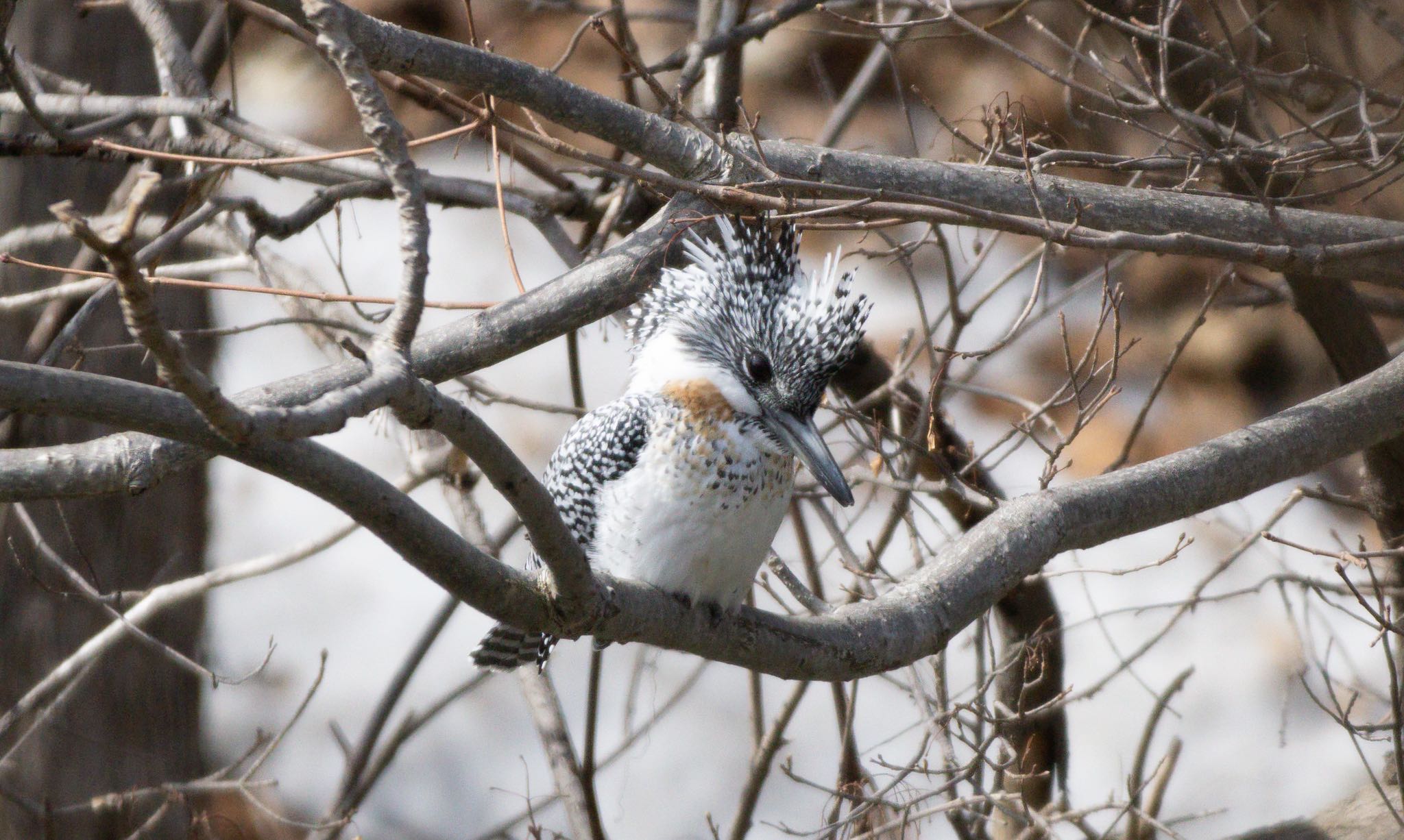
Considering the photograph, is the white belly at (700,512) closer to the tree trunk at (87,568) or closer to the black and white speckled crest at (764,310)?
the black and white speckled crest at (764,310)

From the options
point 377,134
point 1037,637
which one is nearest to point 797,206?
point 377,134

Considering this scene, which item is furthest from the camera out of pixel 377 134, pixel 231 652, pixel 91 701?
pixel 231 652

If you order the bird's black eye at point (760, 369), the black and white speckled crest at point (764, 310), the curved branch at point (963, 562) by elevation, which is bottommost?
the curved branch at point (963, 562)

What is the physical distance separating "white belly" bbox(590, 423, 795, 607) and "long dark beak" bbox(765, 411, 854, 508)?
59 mm

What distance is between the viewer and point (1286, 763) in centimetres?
489

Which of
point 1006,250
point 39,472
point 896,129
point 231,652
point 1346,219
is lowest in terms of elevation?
point 39,472

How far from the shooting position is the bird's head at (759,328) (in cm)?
253

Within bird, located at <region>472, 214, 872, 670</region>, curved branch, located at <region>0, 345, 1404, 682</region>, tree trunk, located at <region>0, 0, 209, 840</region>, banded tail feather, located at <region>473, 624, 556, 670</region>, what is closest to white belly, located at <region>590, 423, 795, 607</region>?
bird, located at <region>472, 214, 872, 670</region>

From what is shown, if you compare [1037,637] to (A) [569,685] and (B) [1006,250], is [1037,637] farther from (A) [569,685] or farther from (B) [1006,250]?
(B) [1006,250]

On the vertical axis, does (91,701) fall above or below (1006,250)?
below

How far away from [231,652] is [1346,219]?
211 inches

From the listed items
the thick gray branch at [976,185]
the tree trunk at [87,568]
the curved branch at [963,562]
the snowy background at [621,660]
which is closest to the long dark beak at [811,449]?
the curved branch at [963,562]

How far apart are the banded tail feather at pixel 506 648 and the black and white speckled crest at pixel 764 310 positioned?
727 millimetres

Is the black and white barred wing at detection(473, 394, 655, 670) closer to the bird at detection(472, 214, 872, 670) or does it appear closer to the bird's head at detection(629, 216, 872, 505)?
the bird at detection(472, 214, 872, 670)
